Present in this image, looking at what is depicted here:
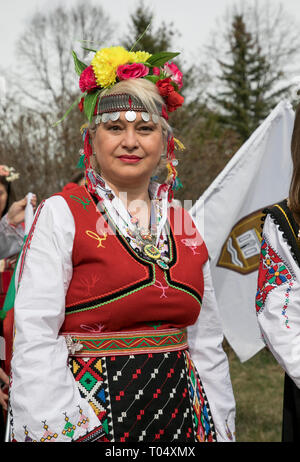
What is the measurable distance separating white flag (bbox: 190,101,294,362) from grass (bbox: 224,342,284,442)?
1267mm

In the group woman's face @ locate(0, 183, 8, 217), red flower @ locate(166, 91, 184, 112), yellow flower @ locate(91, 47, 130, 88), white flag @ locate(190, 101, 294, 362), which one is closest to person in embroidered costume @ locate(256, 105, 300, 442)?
red flower @ locate(166, 91, 184, 112)

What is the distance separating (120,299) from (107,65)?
2.97ft

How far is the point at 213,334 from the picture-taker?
2.23 m

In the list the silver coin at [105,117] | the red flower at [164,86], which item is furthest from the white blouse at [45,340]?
the red flower at [164,86]

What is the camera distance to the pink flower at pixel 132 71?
208cm

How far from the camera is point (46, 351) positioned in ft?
5.63

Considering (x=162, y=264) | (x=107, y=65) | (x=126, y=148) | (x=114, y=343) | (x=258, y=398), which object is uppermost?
(x=107, y=65)

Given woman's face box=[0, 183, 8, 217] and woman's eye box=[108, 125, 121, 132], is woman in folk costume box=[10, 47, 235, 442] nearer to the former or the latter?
woman's eye box=[108, 125, 121, 132]

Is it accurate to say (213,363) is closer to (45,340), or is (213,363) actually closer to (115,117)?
(45,340)

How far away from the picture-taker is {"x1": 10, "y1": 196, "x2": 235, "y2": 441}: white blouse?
1661 mm

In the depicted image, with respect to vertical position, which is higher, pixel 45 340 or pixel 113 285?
pixel 113 285

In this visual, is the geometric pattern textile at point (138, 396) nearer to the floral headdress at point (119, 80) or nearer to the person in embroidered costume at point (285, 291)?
the person in embroidered costume at point (285, 291)

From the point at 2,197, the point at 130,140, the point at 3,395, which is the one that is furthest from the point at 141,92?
the point at 2,197

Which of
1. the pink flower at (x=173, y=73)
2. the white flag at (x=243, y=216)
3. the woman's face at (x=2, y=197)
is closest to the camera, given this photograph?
the pink flower at (x=173, y=73)
